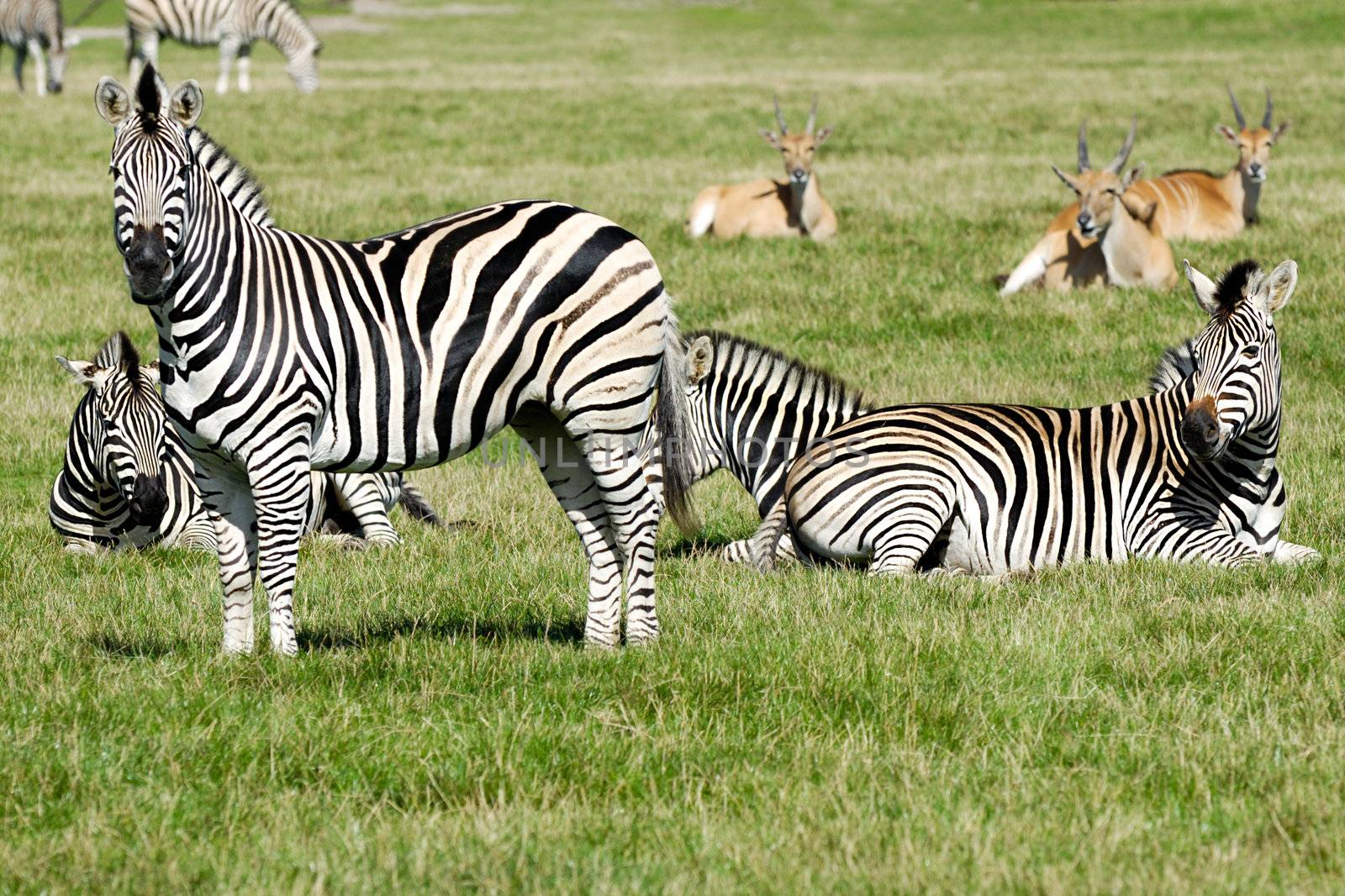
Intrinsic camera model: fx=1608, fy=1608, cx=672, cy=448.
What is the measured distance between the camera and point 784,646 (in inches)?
252

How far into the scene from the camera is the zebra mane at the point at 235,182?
6.48 metres

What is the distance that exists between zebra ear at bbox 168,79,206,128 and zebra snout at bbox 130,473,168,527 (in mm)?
3102

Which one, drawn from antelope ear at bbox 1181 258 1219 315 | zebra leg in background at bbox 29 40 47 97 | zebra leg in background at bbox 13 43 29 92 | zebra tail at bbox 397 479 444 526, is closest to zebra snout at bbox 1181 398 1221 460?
antelope ear at bbox 1181 258 1219 315

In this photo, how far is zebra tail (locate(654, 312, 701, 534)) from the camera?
22.1 feet

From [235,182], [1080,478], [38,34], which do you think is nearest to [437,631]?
[235,182]

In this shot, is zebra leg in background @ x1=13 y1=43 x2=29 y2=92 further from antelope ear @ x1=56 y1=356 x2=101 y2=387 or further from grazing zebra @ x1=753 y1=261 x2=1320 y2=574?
grazing zebra @ x1=753 y1=261 x2=1320 y2=574

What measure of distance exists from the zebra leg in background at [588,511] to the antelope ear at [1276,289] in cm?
344

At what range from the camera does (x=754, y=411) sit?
9094mm

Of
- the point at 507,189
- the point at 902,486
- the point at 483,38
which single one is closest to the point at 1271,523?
the point at 902,486

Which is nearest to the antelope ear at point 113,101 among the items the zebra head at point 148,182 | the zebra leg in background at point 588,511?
the zebra head at point 148,182

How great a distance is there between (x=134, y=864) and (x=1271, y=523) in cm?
579

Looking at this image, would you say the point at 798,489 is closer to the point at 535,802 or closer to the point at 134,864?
the point at 535,802

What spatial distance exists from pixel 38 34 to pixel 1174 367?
1226 inches

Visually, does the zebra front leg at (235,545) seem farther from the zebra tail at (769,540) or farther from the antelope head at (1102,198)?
the antelope head at (1102,198)
